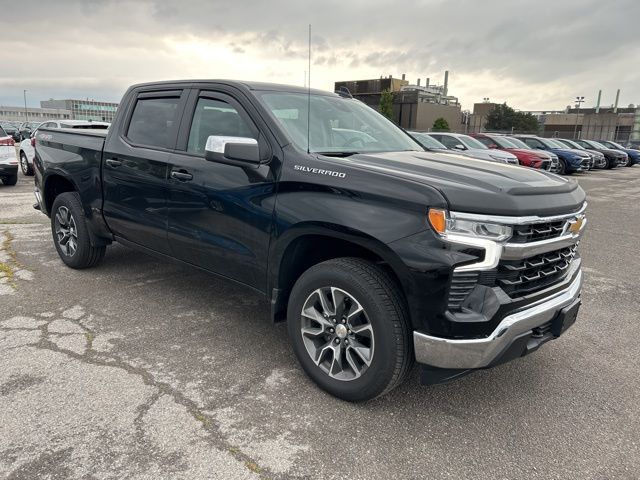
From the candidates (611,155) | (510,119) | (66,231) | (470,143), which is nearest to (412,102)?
(510,119)

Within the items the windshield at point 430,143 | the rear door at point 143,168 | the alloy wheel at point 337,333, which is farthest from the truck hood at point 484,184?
the rear door at point 143,168

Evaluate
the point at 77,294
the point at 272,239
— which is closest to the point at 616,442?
the point at 272,239

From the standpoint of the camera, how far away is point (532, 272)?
8.87 ft

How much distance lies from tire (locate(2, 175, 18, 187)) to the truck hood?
36.2 feet

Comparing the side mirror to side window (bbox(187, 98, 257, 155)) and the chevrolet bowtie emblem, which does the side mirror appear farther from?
the chevrolet bowtie emblem

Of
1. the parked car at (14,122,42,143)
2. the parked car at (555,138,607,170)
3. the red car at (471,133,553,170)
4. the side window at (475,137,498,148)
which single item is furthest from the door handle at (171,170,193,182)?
the parked car at (14,122,42,143)

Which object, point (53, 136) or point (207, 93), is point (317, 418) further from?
point (53, 136)

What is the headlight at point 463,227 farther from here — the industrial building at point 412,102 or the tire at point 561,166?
the industrial building at point 412,102

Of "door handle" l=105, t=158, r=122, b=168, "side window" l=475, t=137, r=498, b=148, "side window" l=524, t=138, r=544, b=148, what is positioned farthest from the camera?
"side window" l=524, t=138, r=544, b=148

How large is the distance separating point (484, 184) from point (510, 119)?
8691cm

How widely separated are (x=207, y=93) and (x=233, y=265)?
1332mm

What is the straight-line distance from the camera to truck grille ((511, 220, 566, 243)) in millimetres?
2521

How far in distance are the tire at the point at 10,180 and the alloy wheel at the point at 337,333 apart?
1109 centimetres

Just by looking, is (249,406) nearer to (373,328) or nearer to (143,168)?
(373,328)
